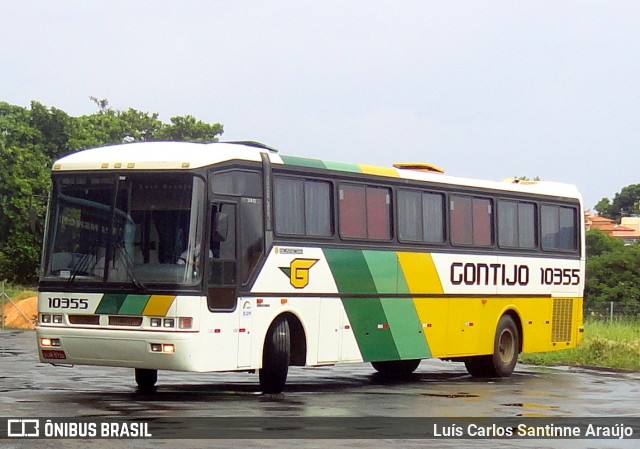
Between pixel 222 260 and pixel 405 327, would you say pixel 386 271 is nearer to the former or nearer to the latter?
pixel 405 327

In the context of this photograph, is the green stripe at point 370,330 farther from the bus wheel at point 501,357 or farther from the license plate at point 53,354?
the license plate at point 53,354

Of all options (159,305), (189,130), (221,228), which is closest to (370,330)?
(221,228)

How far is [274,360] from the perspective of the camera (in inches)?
729

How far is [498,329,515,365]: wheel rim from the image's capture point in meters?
24.7

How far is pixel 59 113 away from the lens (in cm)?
6656

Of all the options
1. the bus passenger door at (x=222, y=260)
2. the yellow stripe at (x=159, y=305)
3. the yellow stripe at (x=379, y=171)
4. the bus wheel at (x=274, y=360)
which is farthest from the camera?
Result: the yellow stripe at (x=379, y=171)

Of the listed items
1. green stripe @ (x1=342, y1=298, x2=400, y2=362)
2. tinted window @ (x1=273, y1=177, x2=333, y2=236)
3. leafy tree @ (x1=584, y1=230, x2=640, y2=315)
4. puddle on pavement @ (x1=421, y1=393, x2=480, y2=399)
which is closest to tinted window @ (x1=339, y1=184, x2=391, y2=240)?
tinted window @ (x1=273, y1=177, x2=333, y2=236)

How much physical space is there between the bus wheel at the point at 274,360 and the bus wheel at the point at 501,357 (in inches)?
264

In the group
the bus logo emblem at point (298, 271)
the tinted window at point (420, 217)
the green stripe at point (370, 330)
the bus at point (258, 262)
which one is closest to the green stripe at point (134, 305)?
the bus at point (258, 262)

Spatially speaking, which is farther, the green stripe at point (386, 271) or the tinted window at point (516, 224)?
A: the tinted window at point (516, 224)

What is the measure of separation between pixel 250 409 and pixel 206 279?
6.91 feet

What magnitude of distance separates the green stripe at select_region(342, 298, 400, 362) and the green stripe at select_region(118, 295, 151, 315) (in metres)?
3.93

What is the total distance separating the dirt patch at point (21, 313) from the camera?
154 ft

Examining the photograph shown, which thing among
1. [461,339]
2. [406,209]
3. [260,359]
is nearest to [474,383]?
[461,339]
